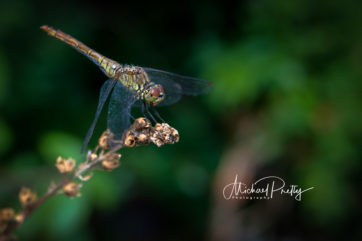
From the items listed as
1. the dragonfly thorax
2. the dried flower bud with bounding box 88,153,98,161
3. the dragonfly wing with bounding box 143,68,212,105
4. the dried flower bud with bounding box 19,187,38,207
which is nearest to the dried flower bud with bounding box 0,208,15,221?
the dried flower bud with bounding box 19,187,38,207

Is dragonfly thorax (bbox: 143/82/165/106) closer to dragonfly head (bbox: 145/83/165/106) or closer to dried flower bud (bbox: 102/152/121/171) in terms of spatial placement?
dragonfly head (bbox: 145/83/165/106)

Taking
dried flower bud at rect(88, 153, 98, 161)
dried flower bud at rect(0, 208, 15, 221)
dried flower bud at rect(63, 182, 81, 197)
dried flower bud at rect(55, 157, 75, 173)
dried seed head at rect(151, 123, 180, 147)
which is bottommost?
dried flower bud at rect(0, 208, 15, 221)

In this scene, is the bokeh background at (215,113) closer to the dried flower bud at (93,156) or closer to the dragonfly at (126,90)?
the dragonfly at (126,90)

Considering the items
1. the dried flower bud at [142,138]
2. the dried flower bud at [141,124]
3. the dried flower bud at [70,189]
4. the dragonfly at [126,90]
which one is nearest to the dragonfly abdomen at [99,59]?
the dragonfly at [126,90]

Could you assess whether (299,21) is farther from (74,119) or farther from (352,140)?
(74,119)

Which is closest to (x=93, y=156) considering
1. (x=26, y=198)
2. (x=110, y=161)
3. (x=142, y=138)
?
(x=110, y=161)
